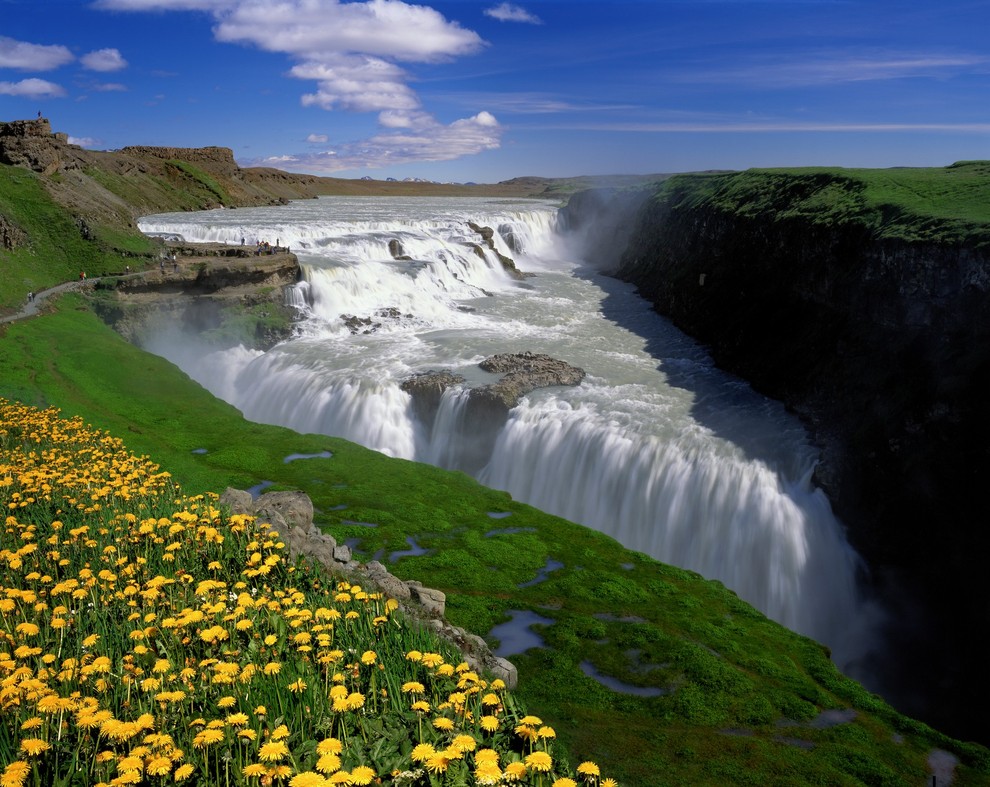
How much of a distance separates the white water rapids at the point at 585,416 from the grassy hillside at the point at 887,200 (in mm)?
9160

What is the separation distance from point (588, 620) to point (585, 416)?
14.6m

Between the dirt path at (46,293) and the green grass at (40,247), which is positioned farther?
the green grass at (40,247)

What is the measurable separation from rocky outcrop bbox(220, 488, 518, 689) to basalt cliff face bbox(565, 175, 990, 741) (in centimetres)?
1463

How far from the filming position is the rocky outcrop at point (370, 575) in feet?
43.4

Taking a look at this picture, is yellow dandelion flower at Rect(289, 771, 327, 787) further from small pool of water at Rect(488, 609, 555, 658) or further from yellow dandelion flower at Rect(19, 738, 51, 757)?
small pool of water at Rect(488, 609, 555, 658)

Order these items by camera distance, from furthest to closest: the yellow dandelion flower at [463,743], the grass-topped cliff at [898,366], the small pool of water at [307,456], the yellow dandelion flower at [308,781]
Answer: the small pool of water at [307,456], the grass-topped cliff at [898,366], the yellow dandelion flower at [463,743], the yellow dandelion flower at [308,781]

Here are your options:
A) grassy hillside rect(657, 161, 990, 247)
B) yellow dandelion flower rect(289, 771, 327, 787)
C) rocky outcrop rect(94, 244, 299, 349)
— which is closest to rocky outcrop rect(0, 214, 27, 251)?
rocky outcrop rect(94, 244, 299, 349)

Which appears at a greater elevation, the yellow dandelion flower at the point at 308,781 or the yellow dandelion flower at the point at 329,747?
the yellow dandelion flower at the point at 308,781

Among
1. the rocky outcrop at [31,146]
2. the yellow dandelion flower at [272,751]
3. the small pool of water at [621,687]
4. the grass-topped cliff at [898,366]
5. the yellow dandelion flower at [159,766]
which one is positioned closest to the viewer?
the yellow dandelion flower at [159,766]

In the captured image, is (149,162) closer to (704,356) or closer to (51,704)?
(704,356)

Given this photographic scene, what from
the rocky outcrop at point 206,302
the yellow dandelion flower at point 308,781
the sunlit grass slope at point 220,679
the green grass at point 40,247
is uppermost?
the green grass at point 40,247

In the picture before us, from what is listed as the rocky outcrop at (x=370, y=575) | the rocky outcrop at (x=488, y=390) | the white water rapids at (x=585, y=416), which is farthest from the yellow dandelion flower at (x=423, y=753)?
the rocky outcrop at (x=488, y=390)

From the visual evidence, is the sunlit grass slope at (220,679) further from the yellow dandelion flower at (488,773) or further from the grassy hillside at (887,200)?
the grassy hillside at (887,200)

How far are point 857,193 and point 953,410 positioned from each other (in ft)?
57.8
